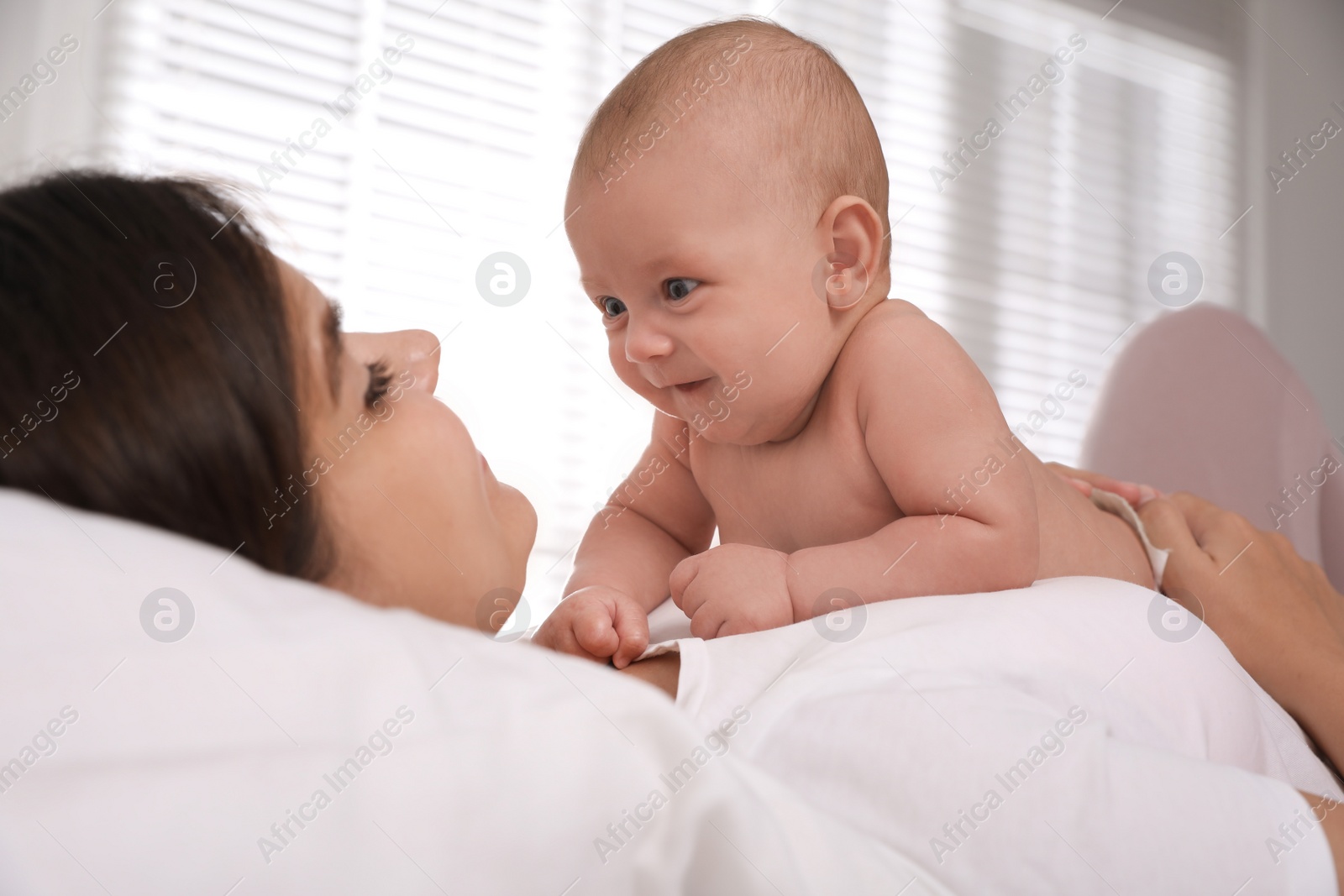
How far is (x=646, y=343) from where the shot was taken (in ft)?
2.98

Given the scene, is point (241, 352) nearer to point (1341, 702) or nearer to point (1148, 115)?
point (1341, 702)

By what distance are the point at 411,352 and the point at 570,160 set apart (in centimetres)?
200

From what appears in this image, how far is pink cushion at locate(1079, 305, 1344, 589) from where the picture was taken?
1495mm

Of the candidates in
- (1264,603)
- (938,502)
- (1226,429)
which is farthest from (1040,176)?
(938,502)

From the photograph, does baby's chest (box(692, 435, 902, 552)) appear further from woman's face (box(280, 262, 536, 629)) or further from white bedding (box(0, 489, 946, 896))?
white bedding (box(0, 489, 946, 896))

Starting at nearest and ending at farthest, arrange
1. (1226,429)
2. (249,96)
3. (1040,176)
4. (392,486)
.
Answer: (392,486) < (1226,429) < (249,96) < (1040,176)

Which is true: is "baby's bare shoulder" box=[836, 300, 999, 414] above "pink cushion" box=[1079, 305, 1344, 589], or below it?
above

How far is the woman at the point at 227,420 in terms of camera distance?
501 millimetres

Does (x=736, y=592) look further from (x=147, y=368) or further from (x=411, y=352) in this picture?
(x=147, y=368)

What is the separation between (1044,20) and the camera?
3424 mm

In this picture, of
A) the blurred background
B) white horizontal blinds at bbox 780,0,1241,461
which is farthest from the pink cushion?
white horizontal blinds at bbox 780,0,1241,461

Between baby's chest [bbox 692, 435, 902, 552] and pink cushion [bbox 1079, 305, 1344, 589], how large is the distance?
3.14ft

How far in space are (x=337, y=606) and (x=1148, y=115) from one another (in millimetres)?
3940

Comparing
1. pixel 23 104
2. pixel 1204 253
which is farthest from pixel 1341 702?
pixel 1204 253
